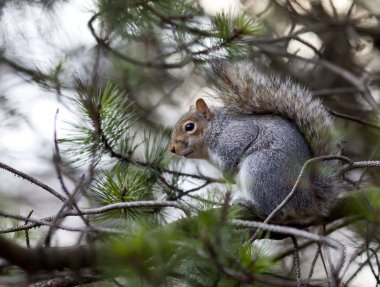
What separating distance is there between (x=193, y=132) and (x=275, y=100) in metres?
0.32

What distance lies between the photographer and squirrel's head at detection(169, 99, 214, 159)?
1.78 meters

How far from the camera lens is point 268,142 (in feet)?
5.30

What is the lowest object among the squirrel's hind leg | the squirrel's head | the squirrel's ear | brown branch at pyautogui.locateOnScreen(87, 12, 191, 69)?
the squirrel's hind leg

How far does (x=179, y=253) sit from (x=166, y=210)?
2.57 feet

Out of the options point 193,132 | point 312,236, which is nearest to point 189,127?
point 193,132

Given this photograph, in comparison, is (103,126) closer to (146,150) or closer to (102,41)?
(146,150)

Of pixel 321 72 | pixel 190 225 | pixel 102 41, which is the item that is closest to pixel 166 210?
pixel 102 41

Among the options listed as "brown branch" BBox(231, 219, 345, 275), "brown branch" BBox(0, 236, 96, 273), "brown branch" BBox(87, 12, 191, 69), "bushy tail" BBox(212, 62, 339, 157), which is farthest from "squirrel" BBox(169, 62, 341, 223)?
"brown branch" BBox(0, 236, 96, 273)

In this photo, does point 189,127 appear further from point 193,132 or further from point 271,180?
point 271,180

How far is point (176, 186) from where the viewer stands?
1598 mm

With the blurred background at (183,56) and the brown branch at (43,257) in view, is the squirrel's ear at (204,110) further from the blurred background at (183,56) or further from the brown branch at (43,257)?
the brown branch at (43,257)

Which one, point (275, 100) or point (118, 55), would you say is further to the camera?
point (118, 55)

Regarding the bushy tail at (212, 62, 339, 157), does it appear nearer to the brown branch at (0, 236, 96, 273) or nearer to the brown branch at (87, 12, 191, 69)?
the brown branch at (87, 12, 191, 69)

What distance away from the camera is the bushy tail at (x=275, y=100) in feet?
5.03
